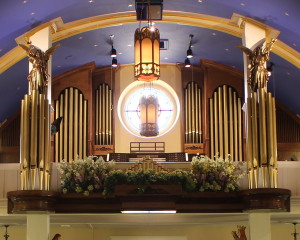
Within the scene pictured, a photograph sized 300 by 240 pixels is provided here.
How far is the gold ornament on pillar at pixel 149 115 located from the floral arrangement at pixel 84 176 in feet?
20.2

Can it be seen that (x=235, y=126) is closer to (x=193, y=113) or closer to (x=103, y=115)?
(x=193, y=113)

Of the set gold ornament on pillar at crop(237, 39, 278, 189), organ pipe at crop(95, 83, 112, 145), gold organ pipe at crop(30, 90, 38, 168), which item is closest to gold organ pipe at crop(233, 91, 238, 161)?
organ pipe at crop(95, 83, 112, 145)

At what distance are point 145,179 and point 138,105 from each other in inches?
329

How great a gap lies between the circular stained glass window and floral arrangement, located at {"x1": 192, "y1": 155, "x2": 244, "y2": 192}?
7.61 metres

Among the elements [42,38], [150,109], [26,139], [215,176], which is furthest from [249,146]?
[150,109]

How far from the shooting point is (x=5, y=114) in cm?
2203

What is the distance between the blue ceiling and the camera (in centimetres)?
1691

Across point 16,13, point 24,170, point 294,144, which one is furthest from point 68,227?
point 294,144

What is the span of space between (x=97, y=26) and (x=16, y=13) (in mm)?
3163

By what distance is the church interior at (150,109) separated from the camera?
601 inches

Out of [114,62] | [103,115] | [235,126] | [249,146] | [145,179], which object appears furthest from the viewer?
[103,115]

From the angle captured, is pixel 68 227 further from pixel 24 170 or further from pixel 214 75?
pixel 214 75

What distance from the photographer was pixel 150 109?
21.8 metres

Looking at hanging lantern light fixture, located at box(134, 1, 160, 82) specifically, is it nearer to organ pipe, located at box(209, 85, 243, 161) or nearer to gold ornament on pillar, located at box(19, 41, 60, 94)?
gold ornament on pillar, located at box(19, 41, 60, 94)
